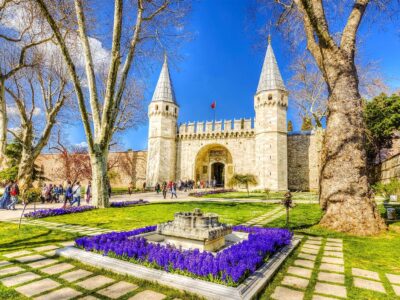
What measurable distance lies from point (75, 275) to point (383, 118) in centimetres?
2654

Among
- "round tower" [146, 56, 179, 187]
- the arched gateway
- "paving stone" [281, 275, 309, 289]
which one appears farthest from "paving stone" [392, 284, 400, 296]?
the arched gateway

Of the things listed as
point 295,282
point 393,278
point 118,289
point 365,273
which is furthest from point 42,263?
point 393,278

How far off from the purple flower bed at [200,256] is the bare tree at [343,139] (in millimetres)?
2702

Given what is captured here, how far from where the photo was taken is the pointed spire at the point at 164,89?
29.7 m

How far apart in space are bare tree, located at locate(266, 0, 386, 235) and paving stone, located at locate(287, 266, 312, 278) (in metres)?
3.19

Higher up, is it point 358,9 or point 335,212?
point 358,9

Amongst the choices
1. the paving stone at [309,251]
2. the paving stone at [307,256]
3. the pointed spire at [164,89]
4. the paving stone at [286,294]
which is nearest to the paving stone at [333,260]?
the paving stone at [307,256]

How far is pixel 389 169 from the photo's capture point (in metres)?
15.3

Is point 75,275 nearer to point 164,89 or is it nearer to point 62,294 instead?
point 62,294

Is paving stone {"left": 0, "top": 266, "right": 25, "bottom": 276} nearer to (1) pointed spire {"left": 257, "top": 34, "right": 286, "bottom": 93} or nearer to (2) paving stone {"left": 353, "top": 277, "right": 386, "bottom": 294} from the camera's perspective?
(2) paving stone {"left": 353, "top": 277, "right": 386, "bottom": 294}

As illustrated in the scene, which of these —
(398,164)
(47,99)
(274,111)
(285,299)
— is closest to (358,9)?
(285,299)

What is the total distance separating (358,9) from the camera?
272 inches

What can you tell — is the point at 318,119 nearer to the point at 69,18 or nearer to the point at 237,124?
the point at 237,124

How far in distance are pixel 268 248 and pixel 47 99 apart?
55.9ft
